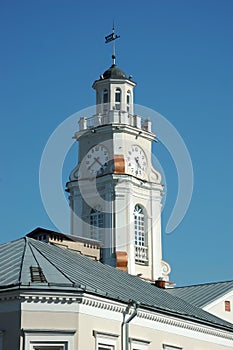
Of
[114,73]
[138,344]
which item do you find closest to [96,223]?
[114,73]

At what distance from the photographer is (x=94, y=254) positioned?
4328 cm

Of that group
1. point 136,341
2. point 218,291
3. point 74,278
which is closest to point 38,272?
point 74,278

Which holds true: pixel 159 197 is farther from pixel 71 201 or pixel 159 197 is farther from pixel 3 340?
pixel 3 340

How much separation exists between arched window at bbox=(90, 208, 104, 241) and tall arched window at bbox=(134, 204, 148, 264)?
2.70 meters

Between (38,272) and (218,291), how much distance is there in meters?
21.2

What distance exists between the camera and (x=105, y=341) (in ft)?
91.6

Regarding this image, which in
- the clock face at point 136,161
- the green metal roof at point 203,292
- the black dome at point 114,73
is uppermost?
the black dome at point 114,73

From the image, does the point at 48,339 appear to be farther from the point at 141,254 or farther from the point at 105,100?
the point at 105,100

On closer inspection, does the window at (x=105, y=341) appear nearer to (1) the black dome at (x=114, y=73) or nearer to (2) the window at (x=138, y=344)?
(2) the window at (x=138, y=344)

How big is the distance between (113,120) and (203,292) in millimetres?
18729

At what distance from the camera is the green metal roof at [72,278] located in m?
27.5

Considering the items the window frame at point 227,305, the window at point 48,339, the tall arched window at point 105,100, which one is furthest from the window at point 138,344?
the tall arched window at point 105,100

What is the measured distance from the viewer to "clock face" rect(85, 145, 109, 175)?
2408 inches

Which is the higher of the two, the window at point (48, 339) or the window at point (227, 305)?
the window at point (227, 305)
